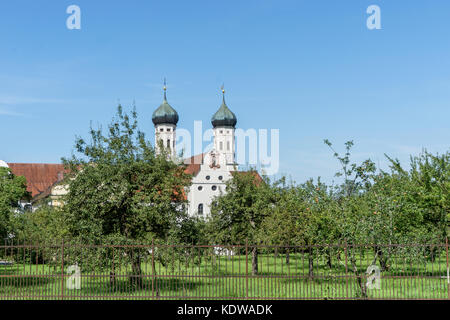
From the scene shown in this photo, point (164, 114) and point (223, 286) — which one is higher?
point (164, 114)

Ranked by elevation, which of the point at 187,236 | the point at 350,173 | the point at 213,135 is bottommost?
the point at 187,236

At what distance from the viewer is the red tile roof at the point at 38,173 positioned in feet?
275

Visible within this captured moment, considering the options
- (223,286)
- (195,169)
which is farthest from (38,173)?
(223,286)

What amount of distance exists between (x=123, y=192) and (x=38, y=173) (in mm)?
69555

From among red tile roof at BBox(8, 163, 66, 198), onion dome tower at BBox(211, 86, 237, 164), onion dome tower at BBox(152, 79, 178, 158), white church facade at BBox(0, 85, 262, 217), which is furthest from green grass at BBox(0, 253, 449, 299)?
onion dome tower at BBox(152, 79, 178, 158)

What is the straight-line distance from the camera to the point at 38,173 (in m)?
85.8

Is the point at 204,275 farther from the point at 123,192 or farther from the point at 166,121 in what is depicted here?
the point at 166,121

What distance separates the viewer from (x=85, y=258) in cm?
2002

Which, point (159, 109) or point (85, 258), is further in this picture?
point (159, 109)

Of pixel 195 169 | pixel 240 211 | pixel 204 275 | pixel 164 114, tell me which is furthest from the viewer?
pixel 164 114

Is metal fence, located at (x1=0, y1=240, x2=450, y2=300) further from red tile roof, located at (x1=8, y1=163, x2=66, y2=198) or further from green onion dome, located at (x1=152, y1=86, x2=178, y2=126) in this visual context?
green onion dome, located at (x1=152, y1=86, x2=178, y2=126)
